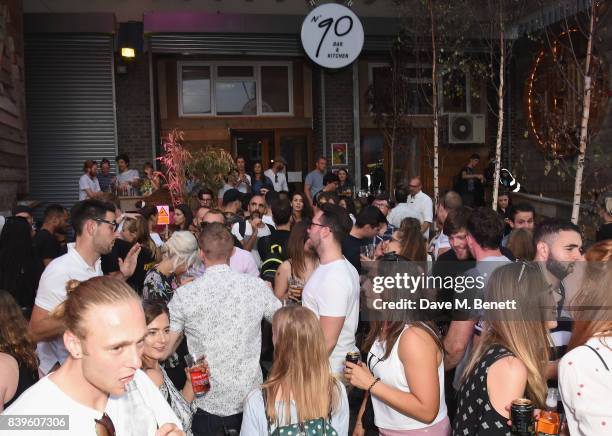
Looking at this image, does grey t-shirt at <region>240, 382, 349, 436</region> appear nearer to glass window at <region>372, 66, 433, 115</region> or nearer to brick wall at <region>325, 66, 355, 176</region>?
glass window at <region>372, 66, 433, 115</region>

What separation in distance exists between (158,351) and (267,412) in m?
0.71

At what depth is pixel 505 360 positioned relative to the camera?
2.68 meters

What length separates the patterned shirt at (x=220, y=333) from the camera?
361cm

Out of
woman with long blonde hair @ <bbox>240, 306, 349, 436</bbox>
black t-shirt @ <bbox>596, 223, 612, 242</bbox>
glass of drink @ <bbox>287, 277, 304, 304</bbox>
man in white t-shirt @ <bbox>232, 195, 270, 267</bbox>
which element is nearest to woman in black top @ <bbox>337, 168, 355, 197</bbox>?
man in white t-shirt @ <bbox>232, 195, 270, 267</bbox>

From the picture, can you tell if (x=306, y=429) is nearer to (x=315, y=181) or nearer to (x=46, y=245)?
(x=46, y=245)

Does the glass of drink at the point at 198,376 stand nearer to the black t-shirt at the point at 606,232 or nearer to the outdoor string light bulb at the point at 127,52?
the black t-shirt at the point at 606,232

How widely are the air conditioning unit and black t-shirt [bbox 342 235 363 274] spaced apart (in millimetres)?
10636

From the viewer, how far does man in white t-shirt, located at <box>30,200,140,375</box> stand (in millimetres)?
3750

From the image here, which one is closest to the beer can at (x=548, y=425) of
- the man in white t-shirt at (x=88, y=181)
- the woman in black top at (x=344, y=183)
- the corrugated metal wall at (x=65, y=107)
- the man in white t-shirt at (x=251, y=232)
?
the man in white t-shirt at (x=251, y=232)

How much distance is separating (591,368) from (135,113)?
13224mm

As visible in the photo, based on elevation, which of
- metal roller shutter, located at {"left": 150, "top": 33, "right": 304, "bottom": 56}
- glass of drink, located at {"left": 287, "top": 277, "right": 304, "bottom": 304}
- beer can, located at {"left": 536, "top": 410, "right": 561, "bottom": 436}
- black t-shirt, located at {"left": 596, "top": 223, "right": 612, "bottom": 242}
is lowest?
beer can, located at {"left": 536, "top": 410, "right": 561, "bottom": 436}

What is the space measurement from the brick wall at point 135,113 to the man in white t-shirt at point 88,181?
6.26ft

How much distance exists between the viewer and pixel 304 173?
15.7 metres

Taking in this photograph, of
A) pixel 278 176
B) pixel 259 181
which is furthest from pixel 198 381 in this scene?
pixel 278 176
